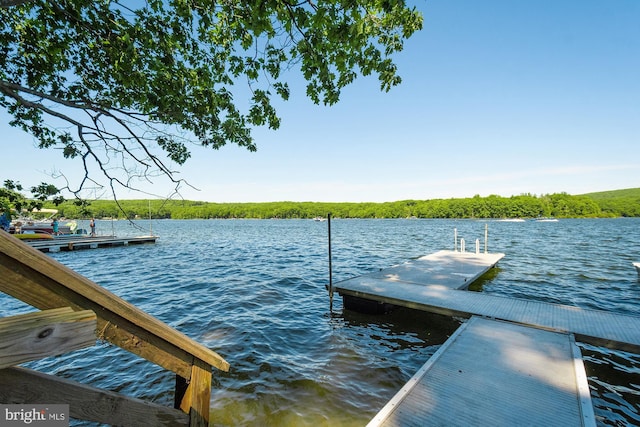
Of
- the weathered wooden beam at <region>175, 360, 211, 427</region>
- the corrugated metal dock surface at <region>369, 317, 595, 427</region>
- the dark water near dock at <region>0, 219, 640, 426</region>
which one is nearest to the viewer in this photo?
the weathered wooden beam at <region>175, 360, 211, 427</region>

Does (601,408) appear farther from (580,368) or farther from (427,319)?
(427,319)

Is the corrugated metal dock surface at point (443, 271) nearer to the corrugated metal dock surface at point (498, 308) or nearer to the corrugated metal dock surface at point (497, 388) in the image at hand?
the corrugated metal dock surface at point (498, 308)

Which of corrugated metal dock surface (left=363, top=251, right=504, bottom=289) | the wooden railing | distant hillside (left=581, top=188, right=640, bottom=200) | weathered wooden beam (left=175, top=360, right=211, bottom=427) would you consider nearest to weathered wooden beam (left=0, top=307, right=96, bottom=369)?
the wooden railing

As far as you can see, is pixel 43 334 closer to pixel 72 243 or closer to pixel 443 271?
pixel 443 271

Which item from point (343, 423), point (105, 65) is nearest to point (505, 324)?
point (343, 423)

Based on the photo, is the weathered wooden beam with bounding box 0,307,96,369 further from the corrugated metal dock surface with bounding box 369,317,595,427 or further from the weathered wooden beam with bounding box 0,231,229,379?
the corrugated metal dock surface with bounding box 369,317,595,427

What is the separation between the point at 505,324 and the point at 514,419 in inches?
139

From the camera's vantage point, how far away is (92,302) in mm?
1496

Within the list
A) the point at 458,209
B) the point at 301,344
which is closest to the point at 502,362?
the point at 301,344

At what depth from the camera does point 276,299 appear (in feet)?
37.0

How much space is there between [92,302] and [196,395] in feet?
3.56

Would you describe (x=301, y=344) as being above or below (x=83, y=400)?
below

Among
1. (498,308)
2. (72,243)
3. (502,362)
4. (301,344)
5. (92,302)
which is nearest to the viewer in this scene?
(92,302)

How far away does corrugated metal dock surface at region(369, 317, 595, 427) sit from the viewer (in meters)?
3.66
